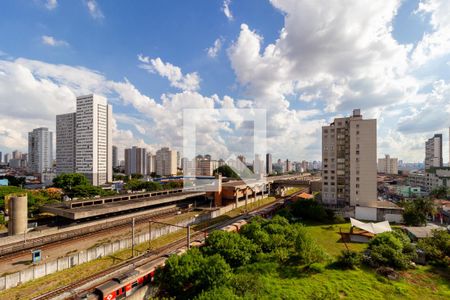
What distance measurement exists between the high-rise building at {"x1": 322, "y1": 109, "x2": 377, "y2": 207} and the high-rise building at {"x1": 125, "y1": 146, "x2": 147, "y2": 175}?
384 ft

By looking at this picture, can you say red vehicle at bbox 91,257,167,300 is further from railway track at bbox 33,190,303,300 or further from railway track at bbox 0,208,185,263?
railway track at bbox 0,208,185,263

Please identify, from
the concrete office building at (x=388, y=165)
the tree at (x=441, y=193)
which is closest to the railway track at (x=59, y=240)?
the tree at (x=441, y=193)

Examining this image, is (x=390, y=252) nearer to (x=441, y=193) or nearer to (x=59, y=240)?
(x=59, y=240)

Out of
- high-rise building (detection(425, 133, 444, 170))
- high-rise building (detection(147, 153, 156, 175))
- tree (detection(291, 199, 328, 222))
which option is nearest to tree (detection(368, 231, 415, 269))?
tree (detection(291, 199, 328, 222))

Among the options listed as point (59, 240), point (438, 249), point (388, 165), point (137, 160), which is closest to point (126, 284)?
point (59, 240)

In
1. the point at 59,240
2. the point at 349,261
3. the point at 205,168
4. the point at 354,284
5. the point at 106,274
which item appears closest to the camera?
the point at 354,284

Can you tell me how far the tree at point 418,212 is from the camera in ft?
111

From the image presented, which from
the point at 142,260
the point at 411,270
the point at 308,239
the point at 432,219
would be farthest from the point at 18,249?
the point at 432,219

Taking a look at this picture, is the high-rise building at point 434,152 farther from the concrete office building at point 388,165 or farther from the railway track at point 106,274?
the railway track at point 106,274

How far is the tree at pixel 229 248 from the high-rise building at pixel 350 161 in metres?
32.8

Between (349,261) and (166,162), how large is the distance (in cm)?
13267

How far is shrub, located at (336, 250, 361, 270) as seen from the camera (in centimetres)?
2042

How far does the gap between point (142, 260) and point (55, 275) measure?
23.2 ft

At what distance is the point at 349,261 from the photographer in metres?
20.4
